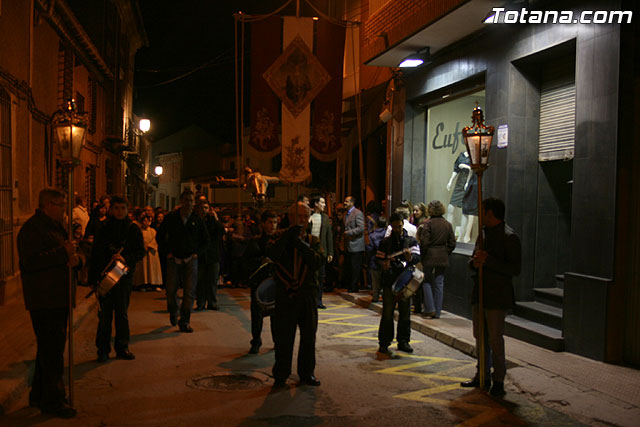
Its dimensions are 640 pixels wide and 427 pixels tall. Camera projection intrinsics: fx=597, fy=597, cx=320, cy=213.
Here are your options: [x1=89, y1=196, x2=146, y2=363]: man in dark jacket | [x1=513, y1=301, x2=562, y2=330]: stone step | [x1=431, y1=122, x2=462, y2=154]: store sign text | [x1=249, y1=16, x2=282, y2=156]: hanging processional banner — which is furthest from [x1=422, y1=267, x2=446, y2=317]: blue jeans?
[x1=89, y1=196, x2=146, y2=363]: man in dark jacket

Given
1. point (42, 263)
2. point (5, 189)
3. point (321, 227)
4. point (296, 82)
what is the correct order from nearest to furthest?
point (42, 263), point (296, 82), point (5, 189), point (321, 227)

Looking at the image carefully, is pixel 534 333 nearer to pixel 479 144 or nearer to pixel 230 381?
pixel 479 144

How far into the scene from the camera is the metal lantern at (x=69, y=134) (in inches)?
258

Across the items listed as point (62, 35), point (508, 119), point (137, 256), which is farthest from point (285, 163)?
point (62, 35)

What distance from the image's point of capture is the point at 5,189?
10664 millimetres

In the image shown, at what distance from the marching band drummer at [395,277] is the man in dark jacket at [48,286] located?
420cm

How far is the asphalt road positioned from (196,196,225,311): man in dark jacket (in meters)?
1.71

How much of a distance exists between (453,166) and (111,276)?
7905mm

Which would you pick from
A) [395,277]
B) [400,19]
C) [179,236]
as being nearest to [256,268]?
[395,277]

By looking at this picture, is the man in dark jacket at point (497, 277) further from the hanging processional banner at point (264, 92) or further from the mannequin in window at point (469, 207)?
the mannequin in window at point (469, 207)

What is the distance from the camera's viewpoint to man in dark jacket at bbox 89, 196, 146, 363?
24.0 feet

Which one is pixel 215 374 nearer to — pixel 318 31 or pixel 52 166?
pixel 318 31

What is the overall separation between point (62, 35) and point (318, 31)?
905 centimetres

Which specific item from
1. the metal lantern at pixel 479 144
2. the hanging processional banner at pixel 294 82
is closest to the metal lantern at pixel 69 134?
the hanging processional banner at pixel 294 82
